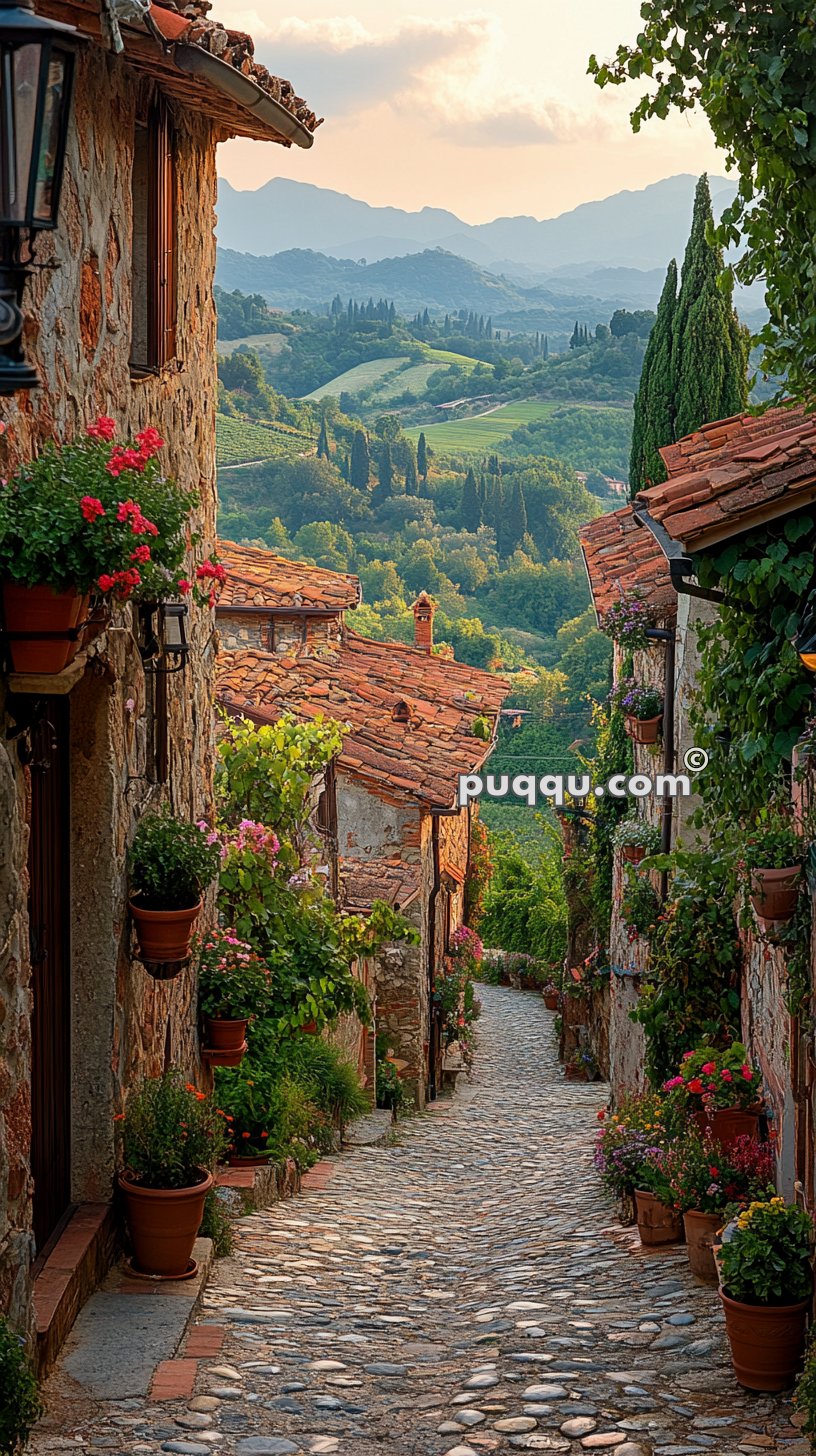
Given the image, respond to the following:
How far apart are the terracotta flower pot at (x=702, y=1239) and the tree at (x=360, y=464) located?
6885 centimetres

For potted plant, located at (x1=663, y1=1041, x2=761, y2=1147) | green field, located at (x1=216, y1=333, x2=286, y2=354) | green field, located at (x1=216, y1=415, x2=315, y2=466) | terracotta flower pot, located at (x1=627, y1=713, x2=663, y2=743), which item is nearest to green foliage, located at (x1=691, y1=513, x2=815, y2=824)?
potted plant, located at (x1=663, y1=1041, x2=761, y2=1147)

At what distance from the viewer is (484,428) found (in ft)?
301

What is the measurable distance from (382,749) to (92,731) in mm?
11146

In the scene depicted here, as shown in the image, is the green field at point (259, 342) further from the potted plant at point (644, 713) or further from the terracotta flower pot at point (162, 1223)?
the terracotta flower pot at point (162, 1223)

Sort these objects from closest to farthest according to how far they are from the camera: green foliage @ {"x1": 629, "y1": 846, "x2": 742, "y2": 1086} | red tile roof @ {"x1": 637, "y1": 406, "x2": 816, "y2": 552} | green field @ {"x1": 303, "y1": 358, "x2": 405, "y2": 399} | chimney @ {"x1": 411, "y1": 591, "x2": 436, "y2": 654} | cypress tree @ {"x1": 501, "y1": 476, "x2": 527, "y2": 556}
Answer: red tile roof @ {"x1": 637, "y1": 406, "x2": 816, "y2": 552} < green foliage @ {"x1": 629, "y1": 846, "x2": 742, "y2": 1086} < chimney @ {"x1": 411, "y1": 591, "x2": 436, "y2": 654} < cypress tree @ {"x1": 501, "y1": 476, "x2": 527, "y2": 556} < green field @ {"x1": 303, "y1": 358, "x2": 405, "y2": 399}

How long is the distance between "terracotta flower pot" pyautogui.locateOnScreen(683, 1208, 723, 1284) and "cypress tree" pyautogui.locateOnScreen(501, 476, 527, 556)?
211 feet

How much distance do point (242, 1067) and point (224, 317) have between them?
94032 mm

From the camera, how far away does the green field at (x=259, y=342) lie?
9825 centimetres

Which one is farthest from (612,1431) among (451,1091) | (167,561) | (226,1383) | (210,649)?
(451,1091)

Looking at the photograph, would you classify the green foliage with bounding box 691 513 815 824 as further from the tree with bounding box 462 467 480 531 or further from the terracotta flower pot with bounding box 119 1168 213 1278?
the tree with bounding box 462 467 480 531

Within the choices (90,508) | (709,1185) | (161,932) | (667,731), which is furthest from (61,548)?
(667,731)

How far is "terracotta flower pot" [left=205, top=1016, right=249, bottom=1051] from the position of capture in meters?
8.26

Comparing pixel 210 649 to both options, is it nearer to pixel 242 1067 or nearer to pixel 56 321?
pixel 242 1067

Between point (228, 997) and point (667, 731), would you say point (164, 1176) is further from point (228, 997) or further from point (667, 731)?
point (667, 731)
